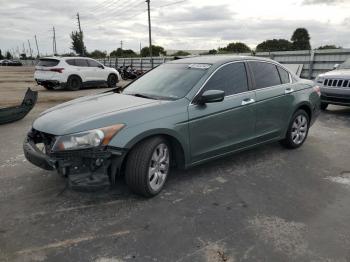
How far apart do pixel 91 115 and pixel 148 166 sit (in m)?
0.81

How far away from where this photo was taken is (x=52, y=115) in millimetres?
4043

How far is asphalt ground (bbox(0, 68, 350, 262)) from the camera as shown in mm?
2998

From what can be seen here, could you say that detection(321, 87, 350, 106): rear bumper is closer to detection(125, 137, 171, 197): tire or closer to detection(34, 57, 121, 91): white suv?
detection(125, 137, 171, 197): tire

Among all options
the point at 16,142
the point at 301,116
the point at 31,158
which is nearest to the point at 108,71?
the point at 16,142

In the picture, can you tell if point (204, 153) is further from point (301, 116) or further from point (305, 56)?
point (305, 56)

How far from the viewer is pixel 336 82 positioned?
29.8ft

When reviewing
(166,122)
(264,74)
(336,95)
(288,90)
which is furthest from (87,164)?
(336,95)

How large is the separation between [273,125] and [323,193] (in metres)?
1.44

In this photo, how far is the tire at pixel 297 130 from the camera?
5836 mm

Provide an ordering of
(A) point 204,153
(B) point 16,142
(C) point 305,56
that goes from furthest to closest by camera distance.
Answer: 1. (C) point 305,56
2. (B) point 16,142
3. (A) point 204,153

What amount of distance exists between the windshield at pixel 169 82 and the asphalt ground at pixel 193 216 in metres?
1.11

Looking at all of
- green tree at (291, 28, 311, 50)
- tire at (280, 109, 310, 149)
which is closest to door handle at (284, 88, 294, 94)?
tire at (280, 109, 310, 149)

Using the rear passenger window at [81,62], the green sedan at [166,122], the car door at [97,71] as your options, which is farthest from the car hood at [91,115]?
the car door at [97,71]

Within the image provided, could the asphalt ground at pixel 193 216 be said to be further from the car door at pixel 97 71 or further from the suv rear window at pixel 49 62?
the car door at pixel 97 71
